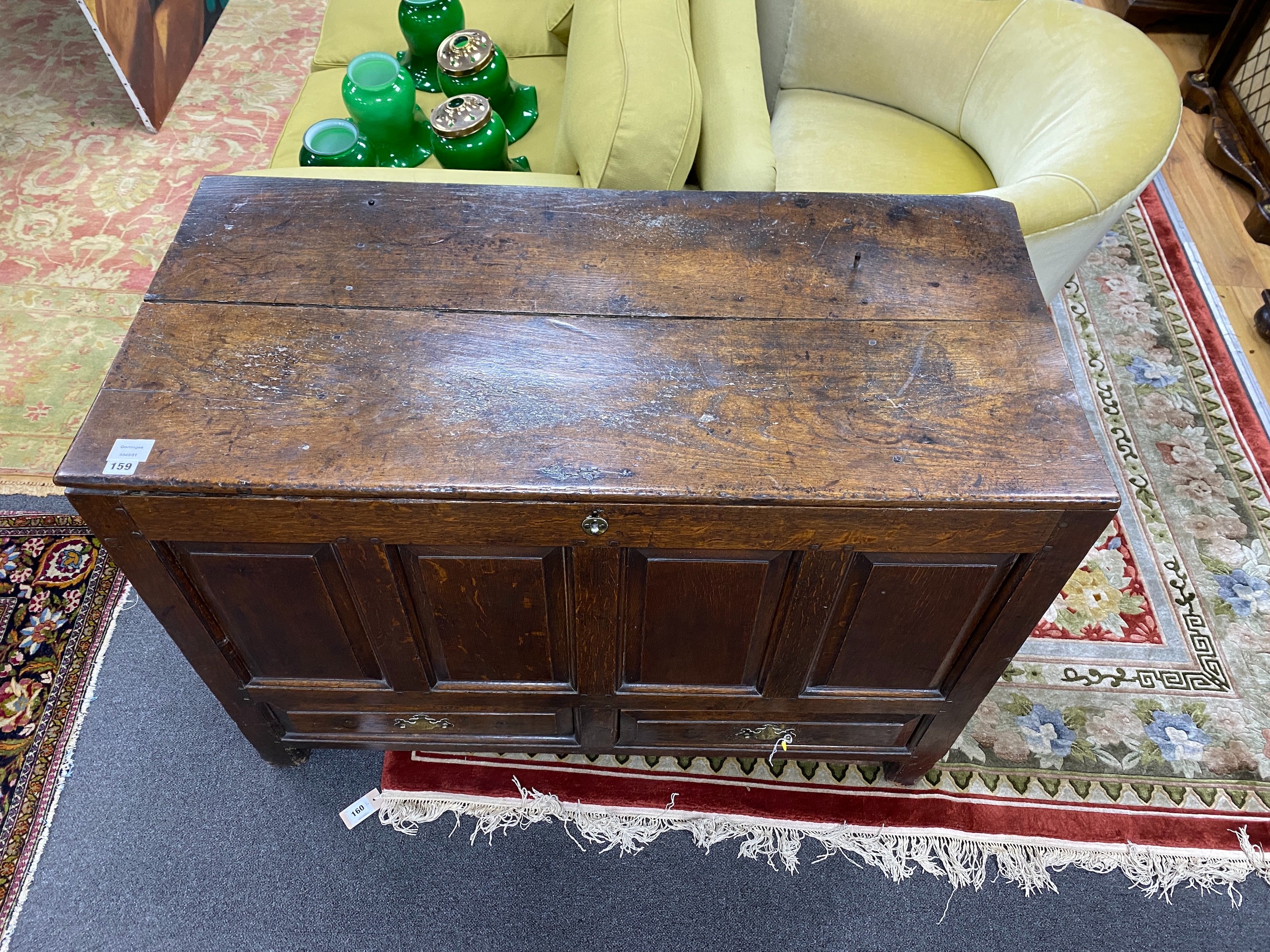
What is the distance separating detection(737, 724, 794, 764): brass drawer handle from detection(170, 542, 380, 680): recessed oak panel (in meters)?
0.56

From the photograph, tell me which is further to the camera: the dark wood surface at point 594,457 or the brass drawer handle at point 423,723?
the brass drawer handle at point 423,723

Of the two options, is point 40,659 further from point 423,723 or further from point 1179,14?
point 1179,14

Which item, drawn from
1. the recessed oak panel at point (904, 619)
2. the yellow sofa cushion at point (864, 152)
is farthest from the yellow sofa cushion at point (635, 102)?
the recessed oak panel at point (904, 619)

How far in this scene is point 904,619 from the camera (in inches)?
40.6

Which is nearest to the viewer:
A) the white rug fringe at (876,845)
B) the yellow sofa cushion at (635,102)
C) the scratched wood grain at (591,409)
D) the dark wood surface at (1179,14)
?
the scratched wood grain at (591,409)

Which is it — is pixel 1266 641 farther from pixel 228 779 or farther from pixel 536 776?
pixel 228 779

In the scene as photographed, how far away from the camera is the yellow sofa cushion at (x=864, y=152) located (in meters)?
1.77

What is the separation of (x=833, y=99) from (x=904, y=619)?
4.74 ft

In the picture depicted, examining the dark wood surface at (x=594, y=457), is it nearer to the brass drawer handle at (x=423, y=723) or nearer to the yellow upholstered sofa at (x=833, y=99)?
the brass drawer handle at (x=423, y=723)

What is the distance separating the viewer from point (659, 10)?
1367mm

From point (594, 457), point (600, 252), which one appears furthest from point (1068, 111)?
point (594, 457)

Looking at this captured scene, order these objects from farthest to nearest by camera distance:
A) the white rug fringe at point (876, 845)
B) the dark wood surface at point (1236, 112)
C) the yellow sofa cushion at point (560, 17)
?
1. the dark wood surface at point (1236, 112)
2. the yellow sofa cushion at point (560, 17)
3. the white rug fringe at point (876, 845)

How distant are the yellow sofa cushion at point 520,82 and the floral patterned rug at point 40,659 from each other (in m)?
0.88

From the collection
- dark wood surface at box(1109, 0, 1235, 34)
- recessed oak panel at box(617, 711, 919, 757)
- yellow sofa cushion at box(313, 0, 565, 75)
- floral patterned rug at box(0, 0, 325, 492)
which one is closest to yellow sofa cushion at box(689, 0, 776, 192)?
yellow sofa cushion at box(313, 0, 565, 75)
